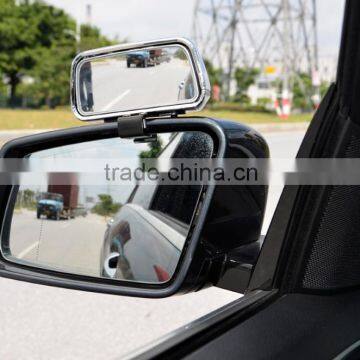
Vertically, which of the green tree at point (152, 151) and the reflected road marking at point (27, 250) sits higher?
the green tree at point (152, 151)

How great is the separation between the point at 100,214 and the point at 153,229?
17 centimetres

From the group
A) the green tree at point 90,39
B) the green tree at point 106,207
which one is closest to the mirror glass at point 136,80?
the green tree at point 106,207

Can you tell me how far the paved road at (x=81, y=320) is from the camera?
3338 millimetres

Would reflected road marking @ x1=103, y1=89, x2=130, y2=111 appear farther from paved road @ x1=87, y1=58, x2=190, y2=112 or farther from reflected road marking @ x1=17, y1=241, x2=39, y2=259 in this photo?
reflected road marking @ x1=17, y1=241, x2=39, y2=259

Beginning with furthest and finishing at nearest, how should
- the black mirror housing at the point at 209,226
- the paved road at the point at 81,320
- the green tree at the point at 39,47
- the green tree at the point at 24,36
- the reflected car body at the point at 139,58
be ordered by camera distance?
1. the green tree at the point at 24,36
2. the green tree at the point at 39,47
3. the paved road at the point at 81,320
4. the reflected car body at the point at 139,58
5. the black mirror housing at the point at 209,226

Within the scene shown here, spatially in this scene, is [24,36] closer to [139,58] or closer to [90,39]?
[90,39]

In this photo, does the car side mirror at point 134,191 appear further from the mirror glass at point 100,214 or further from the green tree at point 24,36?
the green tree at point 24,36

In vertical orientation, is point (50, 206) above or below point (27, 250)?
above

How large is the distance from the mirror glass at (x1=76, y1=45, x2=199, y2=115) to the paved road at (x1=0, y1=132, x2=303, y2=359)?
1495 mm

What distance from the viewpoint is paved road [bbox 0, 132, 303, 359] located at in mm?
3338

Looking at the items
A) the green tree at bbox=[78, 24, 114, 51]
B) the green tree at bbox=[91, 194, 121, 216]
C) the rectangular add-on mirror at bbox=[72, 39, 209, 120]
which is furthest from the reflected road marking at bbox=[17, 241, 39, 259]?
the green tree at bbox=[78, 24, 114, 51]

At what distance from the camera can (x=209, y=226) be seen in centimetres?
123

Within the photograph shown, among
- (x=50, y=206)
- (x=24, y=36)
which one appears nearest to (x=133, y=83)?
(x=50, y=206)

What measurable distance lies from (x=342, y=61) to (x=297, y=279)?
1.69 feet
